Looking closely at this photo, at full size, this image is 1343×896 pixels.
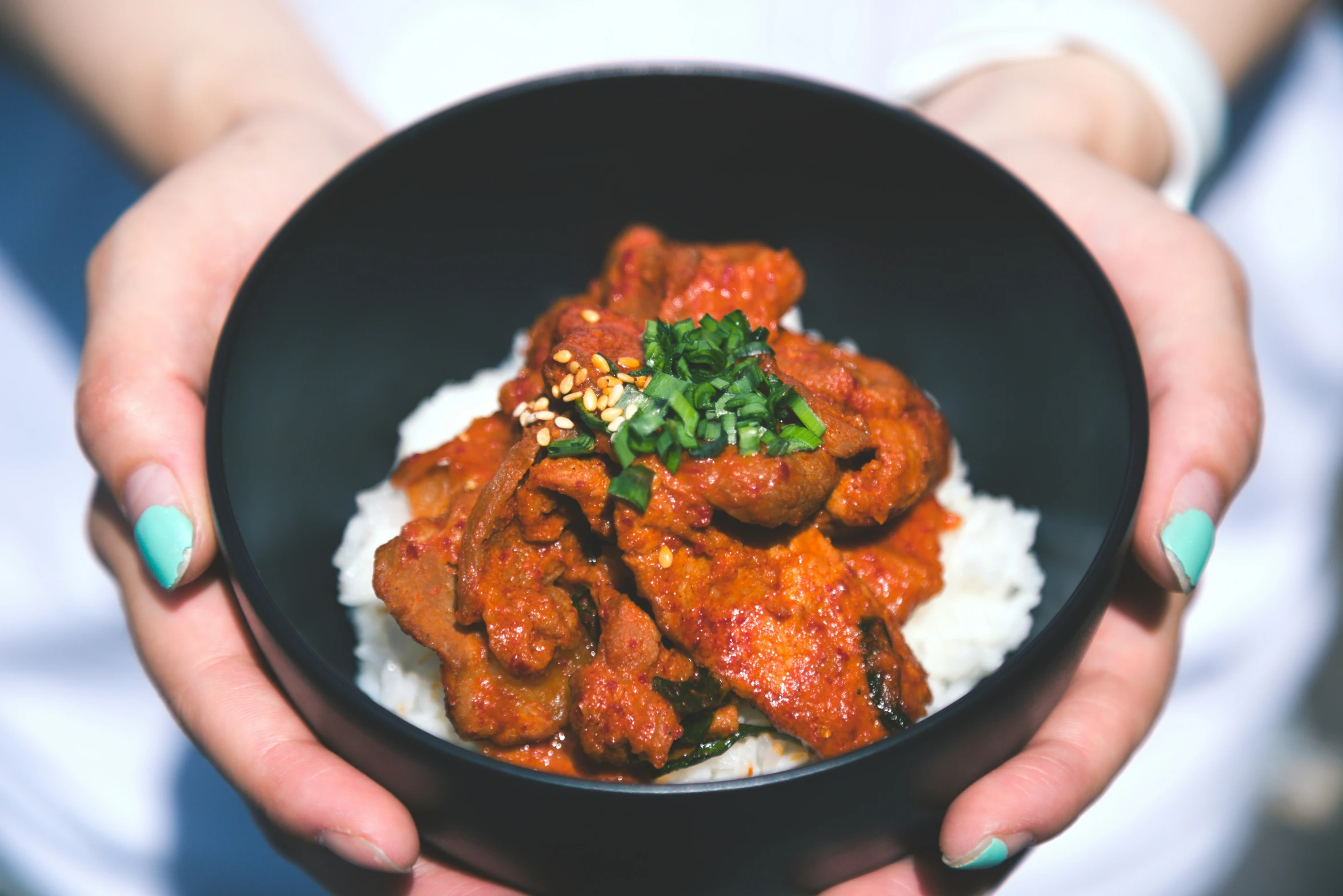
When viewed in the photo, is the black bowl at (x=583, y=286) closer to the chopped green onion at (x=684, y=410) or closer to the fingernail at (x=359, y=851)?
the fingernail at (x=359, y=851)

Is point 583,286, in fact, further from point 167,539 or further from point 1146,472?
point 1146,472

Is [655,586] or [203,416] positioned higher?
[203,416]

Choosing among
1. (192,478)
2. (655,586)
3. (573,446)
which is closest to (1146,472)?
(655,586)

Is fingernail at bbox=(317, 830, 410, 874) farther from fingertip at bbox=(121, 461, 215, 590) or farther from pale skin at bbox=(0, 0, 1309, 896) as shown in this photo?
fingertip at bbox=(121, 461, 215, 590)

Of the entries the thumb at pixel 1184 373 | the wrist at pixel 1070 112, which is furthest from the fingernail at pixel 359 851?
the wrist at pixel 1070 112

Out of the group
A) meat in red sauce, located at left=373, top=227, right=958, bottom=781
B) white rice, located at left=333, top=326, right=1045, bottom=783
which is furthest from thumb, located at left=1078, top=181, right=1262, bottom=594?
meat in red sauce, located at left=373, top=227, right=958, bottom=781

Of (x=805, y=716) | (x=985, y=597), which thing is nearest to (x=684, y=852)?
(x=805, y=716)
